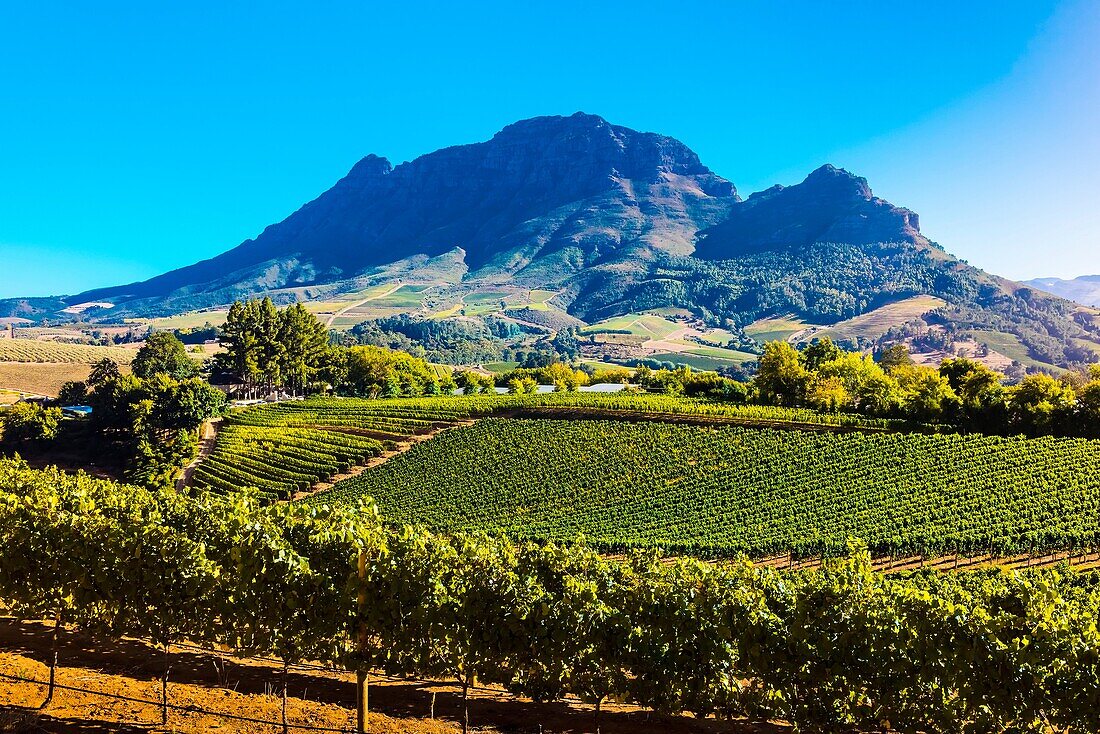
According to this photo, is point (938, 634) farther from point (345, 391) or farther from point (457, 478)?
point (345, 391)

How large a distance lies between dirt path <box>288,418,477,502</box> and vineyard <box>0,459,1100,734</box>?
39.8m

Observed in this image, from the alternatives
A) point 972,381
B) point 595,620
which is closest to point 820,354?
point 972,381

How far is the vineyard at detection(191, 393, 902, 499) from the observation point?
61.5 meters

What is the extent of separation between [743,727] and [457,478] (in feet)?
144

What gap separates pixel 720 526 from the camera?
46375mm

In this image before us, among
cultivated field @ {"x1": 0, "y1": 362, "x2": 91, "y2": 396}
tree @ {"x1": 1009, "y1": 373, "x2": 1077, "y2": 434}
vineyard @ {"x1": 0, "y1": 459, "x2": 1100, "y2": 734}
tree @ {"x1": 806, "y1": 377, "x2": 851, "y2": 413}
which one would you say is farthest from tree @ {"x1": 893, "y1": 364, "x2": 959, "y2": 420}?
cultivated field @ {"x1": 0, "y1": 362, "x2": 91, "y2": 396}

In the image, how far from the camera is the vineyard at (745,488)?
4219 centimetres

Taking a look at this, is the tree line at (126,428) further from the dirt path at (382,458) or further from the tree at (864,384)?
the tree at (864,384)

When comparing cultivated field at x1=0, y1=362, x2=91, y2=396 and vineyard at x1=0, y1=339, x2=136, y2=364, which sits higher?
vineyard at x1=0, y1=339, x2=136, y2=364

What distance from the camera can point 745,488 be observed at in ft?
176

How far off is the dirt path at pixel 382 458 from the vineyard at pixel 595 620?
39780 millimetres

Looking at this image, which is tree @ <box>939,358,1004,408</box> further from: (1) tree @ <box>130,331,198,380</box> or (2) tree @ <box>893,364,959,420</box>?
(1) tree @ <box>130,331,198,380</box>

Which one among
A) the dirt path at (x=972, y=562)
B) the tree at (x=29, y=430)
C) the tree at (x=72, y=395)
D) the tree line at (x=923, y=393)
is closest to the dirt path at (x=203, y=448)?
the tree at (x=29, y=430)

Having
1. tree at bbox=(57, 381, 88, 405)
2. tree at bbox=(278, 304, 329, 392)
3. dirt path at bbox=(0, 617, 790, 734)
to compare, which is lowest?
dirt path at bbox=(0, 617, 790, 734)
